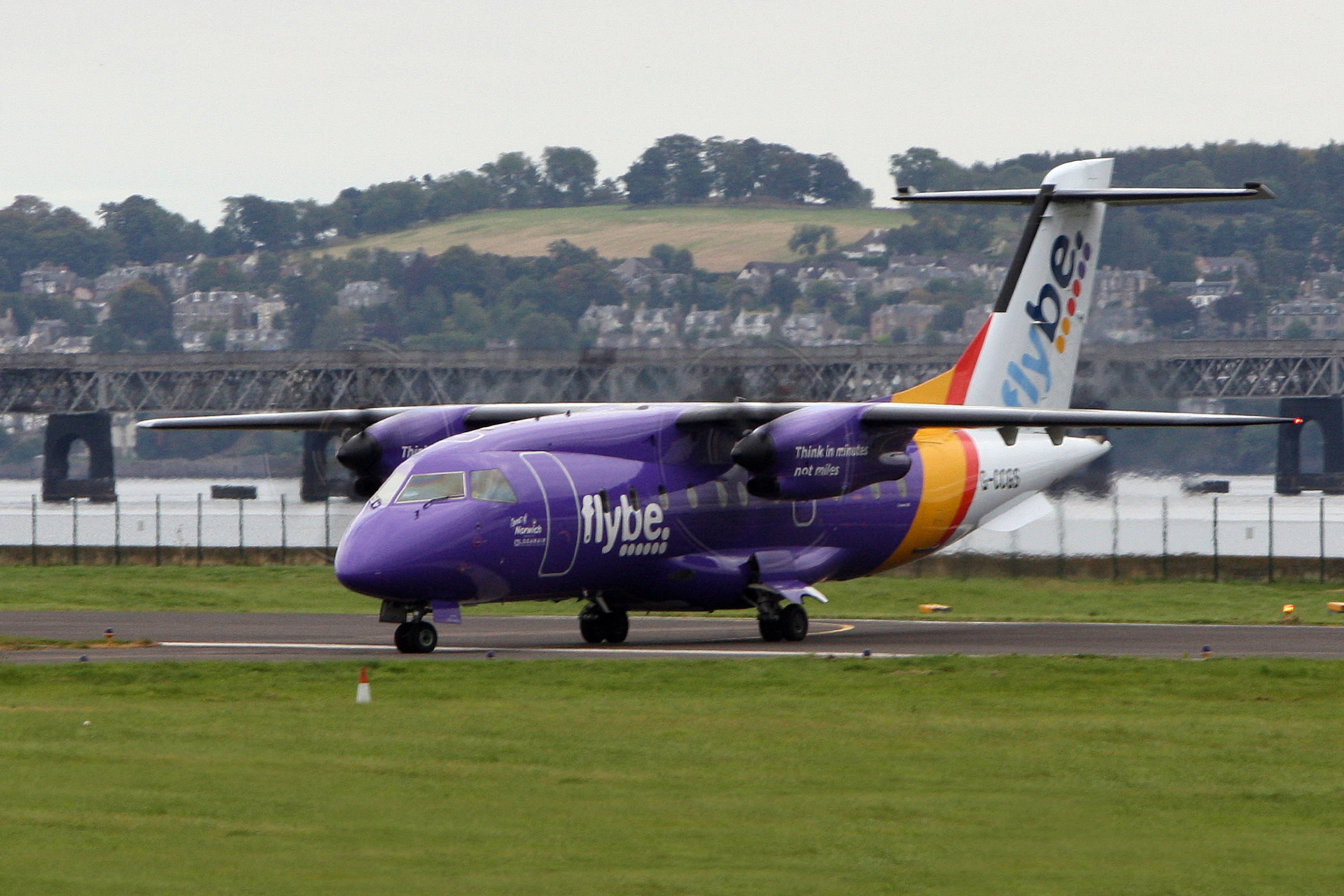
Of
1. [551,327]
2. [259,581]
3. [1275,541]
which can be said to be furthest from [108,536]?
[551,327]

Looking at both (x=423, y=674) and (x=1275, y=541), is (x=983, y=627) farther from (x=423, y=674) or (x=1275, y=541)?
(x=1275, y=541)

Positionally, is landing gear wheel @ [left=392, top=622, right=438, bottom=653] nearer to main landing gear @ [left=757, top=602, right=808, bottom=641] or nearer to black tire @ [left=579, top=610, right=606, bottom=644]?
black tire @ [left=579, top=610, right=606, bottom=644]

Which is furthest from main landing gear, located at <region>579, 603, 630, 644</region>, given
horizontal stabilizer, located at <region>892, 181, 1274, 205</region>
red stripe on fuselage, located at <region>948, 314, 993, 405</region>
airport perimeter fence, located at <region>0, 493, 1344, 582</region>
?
horizontal stabilizer, located at <region>892, 181, 1274, 205</region>

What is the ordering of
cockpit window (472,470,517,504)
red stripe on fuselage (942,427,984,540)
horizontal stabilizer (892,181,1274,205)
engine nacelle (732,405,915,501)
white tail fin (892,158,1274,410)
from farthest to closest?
white tail fin (892,158,1274,410), red stripe on fuselage (942,427,984,540), horizontal stabilizer (892,181,1274,205), engine nacelle (732,405,915,501), cockpit window (472,470,517,504)

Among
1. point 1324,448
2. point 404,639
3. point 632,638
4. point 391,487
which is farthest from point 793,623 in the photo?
point 1324,448

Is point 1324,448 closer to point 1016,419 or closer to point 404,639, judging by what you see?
point 1016,419

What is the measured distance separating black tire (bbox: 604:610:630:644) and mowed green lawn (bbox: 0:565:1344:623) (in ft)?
28.5

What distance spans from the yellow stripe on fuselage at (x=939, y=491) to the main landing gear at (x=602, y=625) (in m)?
5.68

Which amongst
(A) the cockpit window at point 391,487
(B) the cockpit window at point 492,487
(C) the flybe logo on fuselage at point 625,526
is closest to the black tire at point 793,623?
(C) the flybe logo on fuselage at point 625,526

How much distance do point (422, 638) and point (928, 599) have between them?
17.7 meters

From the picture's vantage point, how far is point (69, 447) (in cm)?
13288

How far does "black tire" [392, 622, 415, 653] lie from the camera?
27250mm

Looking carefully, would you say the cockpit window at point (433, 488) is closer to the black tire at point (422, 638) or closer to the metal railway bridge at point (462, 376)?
the black tire at point (422, 638)

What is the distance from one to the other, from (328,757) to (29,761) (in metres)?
2.59
